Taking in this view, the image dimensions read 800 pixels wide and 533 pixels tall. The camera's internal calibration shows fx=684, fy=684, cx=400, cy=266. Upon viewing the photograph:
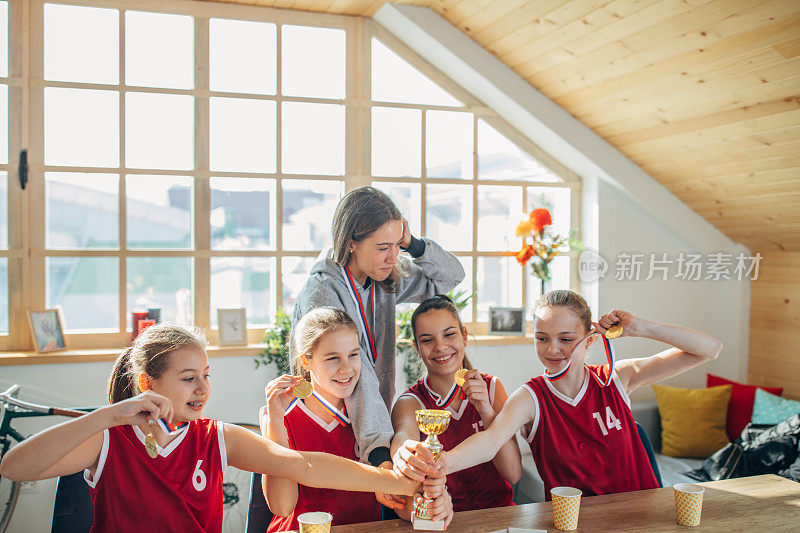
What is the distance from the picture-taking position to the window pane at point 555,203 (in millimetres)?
4273

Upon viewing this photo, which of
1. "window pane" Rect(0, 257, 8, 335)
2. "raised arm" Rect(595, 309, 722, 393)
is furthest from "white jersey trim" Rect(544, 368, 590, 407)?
"window pane" Rect(0, 257, 8, 335)

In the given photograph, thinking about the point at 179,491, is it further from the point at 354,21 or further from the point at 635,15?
the point at 354,21

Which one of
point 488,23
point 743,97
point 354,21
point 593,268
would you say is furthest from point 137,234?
point 743,97

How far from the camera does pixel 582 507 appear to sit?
5.72 feet

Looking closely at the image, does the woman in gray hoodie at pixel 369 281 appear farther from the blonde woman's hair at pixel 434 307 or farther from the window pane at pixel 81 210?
the window pane at pixel 81 210

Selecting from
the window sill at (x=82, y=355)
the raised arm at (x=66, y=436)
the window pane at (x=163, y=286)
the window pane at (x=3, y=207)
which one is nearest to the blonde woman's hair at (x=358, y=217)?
the raised arm at (x=66, y=436)

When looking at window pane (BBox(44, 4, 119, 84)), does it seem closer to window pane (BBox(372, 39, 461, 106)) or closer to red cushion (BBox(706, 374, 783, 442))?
window pane (BBox(372, 39, 461, 106))

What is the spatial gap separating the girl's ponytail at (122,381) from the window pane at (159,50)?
91.1 inches

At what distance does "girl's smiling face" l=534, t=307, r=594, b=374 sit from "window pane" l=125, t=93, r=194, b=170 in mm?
2386

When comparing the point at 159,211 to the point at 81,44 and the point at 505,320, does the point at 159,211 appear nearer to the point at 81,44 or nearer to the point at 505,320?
the point at 81,44

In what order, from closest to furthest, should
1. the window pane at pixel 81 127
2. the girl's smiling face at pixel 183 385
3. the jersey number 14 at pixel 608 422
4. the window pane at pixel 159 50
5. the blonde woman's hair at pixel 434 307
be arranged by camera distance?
the girl's smiling face at pixel 183 385
the jersey number 14 at pixel 608 422
the blonde woman's hair at pixel 434 307
the window pane at pixel 81 127
the window pane at pixel 159 50

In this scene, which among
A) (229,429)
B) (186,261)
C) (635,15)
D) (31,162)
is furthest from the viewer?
(186,261)

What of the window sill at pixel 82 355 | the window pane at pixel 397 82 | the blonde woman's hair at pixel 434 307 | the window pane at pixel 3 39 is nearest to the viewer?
the blonde woman's hair at pixel 434 307

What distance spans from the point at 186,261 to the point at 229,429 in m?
2.15
